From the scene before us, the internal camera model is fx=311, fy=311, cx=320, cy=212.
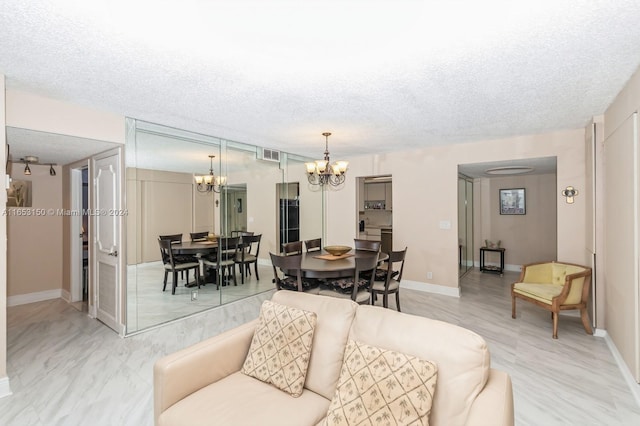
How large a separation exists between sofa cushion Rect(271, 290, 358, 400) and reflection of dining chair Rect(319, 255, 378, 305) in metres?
1.49

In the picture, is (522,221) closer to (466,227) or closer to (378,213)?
(466,227)

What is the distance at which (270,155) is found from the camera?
522 centimetres

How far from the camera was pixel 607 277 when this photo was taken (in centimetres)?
322

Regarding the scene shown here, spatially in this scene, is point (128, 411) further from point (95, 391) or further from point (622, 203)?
point (622, 203)

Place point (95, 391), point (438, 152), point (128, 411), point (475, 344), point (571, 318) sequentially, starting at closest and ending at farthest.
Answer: point (475, 344) → point (128, 411) → point (95, 391) → point (571, 318) → point (438, 152)

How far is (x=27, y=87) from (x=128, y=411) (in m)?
2.66

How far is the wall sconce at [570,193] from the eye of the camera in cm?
394

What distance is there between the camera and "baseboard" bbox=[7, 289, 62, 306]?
14.8ft

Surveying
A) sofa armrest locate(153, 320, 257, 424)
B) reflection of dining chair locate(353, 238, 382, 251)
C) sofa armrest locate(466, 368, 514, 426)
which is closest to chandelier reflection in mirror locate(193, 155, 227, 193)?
reflection of dining chair locate(353, 238, 382, 251)

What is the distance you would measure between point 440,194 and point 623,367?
2.98m

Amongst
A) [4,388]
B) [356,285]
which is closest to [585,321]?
[356,285]

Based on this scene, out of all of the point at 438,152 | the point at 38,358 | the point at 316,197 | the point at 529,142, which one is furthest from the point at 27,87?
the point at 529,142

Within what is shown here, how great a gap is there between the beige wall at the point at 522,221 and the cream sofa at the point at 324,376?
6.28 meters

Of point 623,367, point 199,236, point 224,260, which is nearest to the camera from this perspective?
point 623,367
